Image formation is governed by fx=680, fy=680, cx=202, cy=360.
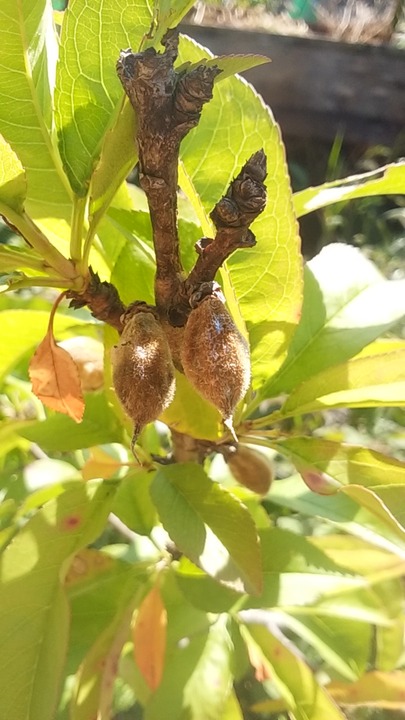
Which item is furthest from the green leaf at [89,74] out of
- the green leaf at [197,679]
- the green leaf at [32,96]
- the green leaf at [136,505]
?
the green leaf at [197,679]

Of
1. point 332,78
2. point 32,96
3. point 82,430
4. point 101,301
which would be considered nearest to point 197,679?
point 82,430

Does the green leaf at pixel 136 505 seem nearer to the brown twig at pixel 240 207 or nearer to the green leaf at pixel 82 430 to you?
the green leaf at pixel 82 430

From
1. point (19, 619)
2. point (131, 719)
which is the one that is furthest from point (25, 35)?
point (131, 719)

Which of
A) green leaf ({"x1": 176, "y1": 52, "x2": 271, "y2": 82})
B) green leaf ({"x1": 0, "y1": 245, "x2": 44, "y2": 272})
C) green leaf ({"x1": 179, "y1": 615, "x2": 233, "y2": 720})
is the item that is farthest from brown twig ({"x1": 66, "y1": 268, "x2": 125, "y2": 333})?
green leaf ({"x1": 179, "y1": 615, "x2": 233, "y2": 720})

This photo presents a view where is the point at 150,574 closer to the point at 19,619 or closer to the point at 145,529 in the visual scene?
the point at 145,529

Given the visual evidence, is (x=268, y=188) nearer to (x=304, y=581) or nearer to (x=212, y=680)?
(x=304, y=581)

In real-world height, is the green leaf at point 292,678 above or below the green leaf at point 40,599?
below
